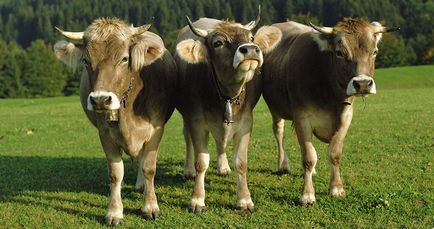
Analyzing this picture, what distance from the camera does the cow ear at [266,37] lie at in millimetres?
7848

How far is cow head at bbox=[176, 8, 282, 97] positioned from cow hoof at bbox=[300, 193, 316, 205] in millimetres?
2042

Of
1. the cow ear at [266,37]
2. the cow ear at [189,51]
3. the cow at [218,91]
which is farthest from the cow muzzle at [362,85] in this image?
the cow ear at [189,51]

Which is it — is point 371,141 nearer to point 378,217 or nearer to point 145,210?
point 378,217

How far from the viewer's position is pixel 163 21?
481ft

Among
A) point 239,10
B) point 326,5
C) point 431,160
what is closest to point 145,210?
point 431,160

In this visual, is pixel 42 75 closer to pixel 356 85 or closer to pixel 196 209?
pixel 196 209

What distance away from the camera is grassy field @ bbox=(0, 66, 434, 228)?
7.36m

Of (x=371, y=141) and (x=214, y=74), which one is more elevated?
(x=214, y=74)

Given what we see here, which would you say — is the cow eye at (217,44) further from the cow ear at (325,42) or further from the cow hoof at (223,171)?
the cow hoof at (223,171)

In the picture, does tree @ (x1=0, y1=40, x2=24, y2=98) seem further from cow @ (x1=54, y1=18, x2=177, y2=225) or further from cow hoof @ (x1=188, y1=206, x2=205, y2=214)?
cow hoof @ (x1=188, y1=206, x2=205, y2=214)

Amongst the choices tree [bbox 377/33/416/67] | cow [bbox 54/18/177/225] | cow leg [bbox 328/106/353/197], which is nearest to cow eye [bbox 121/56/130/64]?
cow [bbox 54/18/177/225]

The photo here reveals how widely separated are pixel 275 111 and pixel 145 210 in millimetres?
3455

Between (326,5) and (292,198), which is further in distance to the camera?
A: (326,5)

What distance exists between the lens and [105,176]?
35.6ft
